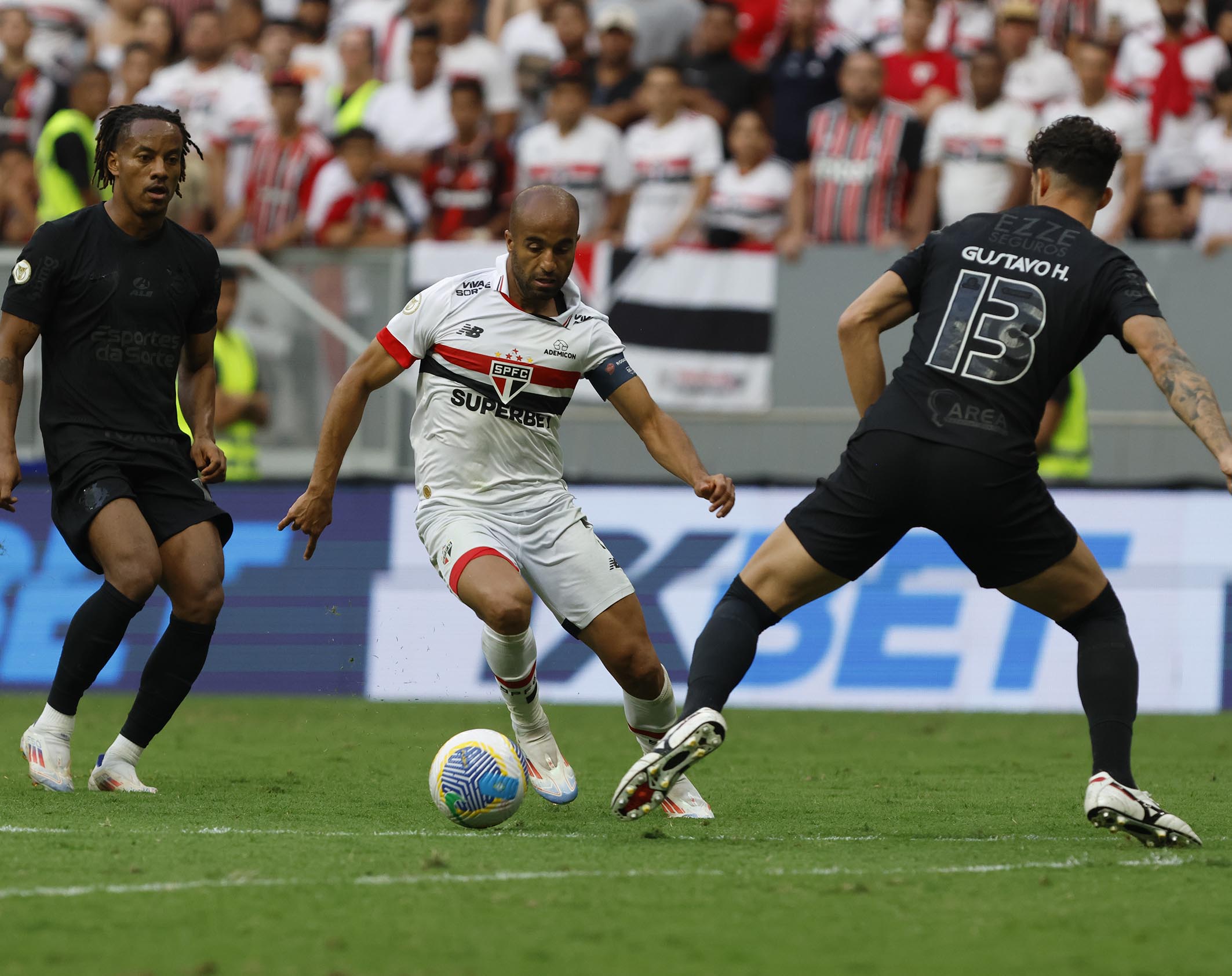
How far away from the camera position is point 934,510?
5629mm

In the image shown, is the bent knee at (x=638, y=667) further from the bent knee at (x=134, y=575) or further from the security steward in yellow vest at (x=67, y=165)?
the security steward in yellow vest at (x=67, y=165)

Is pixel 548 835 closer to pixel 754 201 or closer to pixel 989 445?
pixel 989 445

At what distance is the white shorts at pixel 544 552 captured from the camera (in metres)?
6.41

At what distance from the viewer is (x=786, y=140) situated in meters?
13.6

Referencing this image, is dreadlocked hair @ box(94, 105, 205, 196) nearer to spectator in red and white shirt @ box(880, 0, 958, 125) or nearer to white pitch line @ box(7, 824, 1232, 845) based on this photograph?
white pitch line @ box(7, 824, 1232, 845)

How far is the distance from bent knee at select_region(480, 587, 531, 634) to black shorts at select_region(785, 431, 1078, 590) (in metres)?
1.01

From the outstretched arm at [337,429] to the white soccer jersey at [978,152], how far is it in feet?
24.3

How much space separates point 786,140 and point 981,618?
4.28 m

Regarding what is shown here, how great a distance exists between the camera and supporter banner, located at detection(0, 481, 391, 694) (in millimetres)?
11734

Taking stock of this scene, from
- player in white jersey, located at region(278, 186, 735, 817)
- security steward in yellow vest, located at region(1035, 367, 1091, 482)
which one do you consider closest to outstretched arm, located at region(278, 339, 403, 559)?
player in white jersey, located at region(278, 186, 735, 817)

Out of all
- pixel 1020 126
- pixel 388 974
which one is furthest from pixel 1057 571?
pixel 1020 126

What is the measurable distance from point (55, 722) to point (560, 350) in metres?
2.52

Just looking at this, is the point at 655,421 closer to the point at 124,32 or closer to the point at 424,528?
the point at 424,528

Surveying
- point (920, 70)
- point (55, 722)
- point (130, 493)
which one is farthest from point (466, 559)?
point (920, 70)
